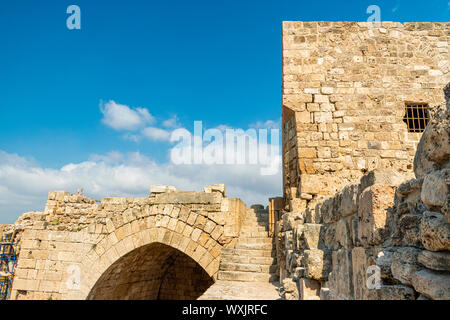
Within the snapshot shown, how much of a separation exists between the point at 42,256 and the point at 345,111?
8005 millimetres

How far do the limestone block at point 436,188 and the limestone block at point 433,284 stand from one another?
29 cm

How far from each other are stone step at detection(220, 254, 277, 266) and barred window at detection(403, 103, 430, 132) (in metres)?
4.09

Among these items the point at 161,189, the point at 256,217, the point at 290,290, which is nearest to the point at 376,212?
the point at 290,290

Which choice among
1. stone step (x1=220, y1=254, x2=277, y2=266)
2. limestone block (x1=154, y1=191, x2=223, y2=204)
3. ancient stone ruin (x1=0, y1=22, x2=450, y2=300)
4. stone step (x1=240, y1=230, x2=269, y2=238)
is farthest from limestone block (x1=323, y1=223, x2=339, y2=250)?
limestone block (x1=154, y1=191, x2=223, y2=204)

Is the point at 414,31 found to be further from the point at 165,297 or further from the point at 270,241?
the point at 165,297

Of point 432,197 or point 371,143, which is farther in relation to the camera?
point 371,143

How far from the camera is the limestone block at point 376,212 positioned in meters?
1.87

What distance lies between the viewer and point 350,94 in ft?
22.1

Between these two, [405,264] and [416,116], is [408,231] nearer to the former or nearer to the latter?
[405,264]

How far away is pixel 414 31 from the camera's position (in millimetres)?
7066

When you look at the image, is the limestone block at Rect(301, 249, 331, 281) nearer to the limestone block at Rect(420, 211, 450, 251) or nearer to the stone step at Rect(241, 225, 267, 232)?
the limestone block at Rect(420, 211, 450, 251)

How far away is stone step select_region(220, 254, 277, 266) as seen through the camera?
6096 millimetres

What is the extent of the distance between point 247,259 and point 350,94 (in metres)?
4.13
